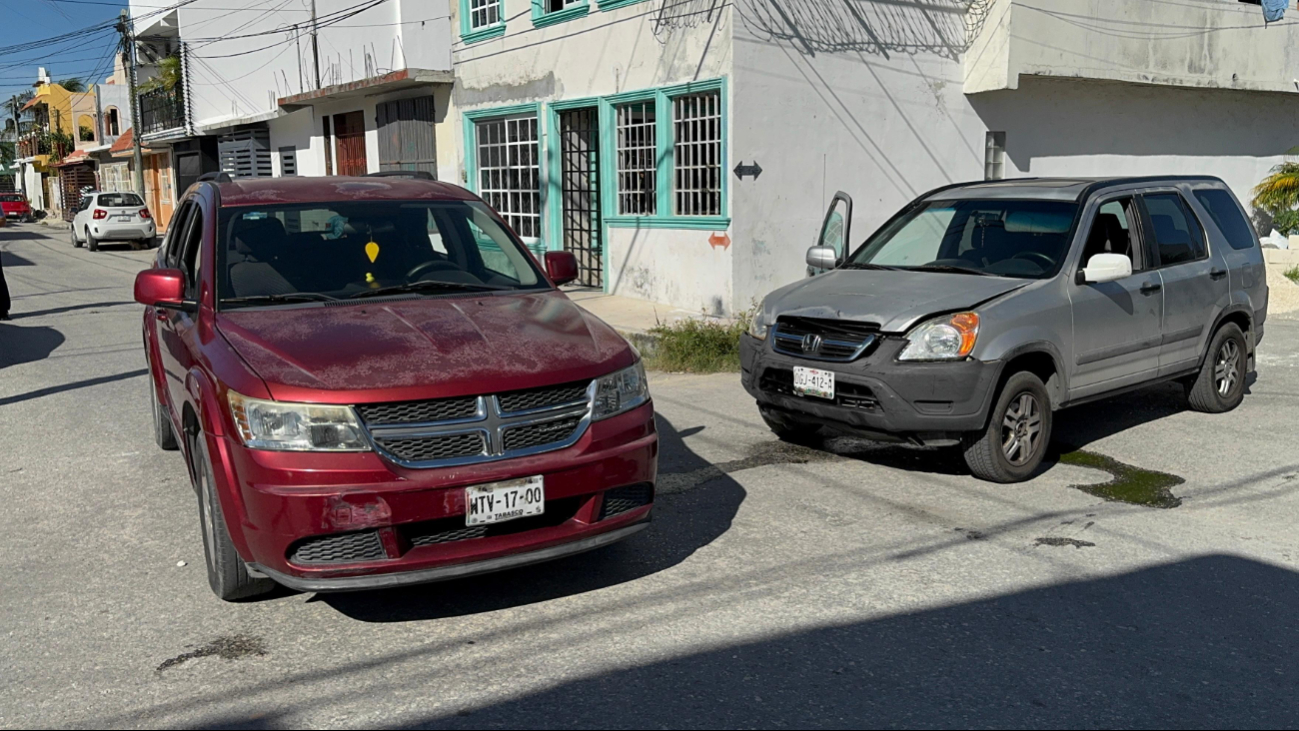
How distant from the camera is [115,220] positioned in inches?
1116

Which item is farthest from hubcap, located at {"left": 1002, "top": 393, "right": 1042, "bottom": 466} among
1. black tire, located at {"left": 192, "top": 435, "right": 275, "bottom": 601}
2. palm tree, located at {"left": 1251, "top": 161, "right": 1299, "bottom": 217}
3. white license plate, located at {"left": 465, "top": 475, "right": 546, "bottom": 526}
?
palm tree, located at {"left": 1251, "top": 161, "right": 1299, "bottom": 217}

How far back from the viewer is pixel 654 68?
13273 mm

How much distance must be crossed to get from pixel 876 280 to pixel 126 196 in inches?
1067

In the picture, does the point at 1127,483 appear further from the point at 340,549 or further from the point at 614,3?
the point at 614,3

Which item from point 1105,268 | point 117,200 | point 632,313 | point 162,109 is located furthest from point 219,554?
point 162,109

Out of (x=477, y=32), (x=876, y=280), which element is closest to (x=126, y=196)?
(x=477, y=32)

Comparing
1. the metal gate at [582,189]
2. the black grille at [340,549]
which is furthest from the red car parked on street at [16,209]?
the black grille at [340,549]

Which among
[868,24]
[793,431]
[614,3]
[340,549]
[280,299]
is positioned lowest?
[793,431]

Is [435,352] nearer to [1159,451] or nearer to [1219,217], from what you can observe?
[1159,451]

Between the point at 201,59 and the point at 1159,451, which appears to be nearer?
the point at 1159,451

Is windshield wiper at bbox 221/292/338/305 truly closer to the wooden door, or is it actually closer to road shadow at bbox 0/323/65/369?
road shadow at bbox 0/323/65/369

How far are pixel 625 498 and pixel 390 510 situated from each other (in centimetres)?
99

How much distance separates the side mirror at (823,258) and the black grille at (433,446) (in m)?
4.31

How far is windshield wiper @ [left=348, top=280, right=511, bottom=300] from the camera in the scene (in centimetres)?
515
